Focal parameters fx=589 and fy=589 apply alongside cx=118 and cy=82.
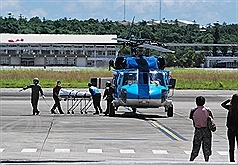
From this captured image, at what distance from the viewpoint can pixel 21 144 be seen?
1577cm

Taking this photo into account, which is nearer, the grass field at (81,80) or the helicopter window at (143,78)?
the helicopter window at (143,78)

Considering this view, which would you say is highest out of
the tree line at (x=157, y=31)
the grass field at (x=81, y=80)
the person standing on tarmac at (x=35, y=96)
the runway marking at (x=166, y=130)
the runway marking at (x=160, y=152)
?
the tree line at (x=157, y=31)

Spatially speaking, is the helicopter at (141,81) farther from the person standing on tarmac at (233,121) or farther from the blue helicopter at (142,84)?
the person standing on tarmac at (233,121)

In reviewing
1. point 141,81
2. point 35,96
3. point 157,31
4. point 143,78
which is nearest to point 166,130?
point 141,81

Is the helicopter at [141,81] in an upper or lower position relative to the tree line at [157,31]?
lower

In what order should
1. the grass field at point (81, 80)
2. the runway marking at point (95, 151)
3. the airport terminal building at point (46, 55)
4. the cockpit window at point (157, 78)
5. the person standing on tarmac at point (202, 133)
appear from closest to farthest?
the person standing on tarmac at point (202, 133), the runway marking at point (95, 151), the cockpit window at point (157, 78), the grass field at point (81, 80), the airport terminal building at point (46, 55)

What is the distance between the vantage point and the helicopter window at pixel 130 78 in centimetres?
2543

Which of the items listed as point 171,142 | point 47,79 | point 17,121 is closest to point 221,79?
point 47,79

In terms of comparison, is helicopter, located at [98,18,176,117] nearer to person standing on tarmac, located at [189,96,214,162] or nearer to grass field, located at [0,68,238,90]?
person standing on tarmac, located at [189,96,214,162]

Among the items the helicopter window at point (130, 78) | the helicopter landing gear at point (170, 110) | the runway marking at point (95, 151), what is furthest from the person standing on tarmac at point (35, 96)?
the runway marking at point (95, 151)

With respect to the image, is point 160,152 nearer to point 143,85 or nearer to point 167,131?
point 167,131

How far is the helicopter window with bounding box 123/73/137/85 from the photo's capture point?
2543 centimetres

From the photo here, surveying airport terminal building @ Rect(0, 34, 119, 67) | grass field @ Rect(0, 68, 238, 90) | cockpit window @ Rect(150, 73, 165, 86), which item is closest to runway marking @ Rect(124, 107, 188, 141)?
cockpit window @ Rect(150, 73, 165, 86)

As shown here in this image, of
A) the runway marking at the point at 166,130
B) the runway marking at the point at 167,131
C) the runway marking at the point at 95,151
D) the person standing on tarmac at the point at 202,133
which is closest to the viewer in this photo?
the person standing on tarmac at the point at 202,133
